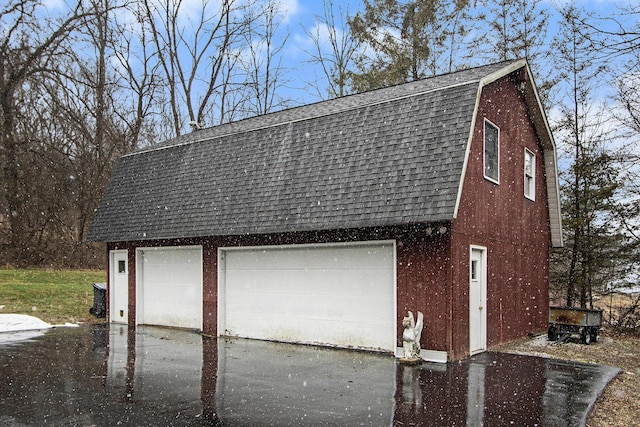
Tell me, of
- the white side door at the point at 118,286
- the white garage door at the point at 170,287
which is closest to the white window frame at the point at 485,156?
the white garage door at the point at 170,287

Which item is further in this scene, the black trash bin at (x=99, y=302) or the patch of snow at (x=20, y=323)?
the black trash bin at (x=99, y=302)

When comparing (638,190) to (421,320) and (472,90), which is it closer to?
(472,90)

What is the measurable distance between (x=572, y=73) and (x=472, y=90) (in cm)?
885

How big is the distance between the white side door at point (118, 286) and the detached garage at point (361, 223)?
12 cm

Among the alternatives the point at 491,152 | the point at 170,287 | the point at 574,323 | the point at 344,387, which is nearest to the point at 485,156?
the point at 491,152

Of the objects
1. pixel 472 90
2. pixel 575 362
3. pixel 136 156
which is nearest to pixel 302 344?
pixel 575 362

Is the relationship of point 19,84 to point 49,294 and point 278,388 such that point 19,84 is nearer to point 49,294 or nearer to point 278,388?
point 49,294

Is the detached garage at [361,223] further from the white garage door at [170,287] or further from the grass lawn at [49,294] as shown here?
the grass lawn at [49,294]

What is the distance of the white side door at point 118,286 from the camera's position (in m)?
15.4

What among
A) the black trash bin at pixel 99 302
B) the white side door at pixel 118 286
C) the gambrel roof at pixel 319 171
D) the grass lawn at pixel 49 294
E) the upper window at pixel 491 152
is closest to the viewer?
the gambrel roof at pixel 319 171

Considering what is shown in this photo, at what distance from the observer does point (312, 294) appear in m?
11.5

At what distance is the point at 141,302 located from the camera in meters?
15.0

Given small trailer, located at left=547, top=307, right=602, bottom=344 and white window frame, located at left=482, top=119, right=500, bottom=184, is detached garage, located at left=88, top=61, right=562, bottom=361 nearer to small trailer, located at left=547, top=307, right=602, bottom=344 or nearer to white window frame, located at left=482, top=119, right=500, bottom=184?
white window frame, located at left=482, top=119, right=500, bottom=184

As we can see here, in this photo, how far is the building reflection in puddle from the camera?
639 centimetres
